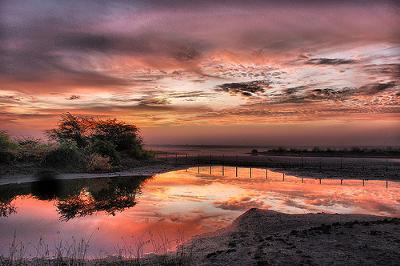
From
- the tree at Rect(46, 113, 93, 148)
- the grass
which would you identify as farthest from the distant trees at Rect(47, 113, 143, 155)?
the grass

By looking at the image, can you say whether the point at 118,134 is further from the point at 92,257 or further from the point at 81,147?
the point at 92,257

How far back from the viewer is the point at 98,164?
34.0 metres

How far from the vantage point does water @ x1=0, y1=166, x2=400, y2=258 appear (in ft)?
40.0

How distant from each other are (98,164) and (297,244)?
27.1 m

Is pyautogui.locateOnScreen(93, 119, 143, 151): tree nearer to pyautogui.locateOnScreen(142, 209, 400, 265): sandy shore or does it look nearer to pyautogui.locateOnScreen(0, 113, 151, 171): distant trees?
pyautogui.locateOnScreen(0, 113, 151, 171): distant trees

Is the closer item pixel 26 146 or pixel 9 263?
pixel 9 263

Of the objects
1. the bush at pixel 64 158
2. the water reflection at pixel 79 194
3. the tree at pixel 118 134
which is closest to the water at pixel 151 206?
the water reflection at pixel 79 194

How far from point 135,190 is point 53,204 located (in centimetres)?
595

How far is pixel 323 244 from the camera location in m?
9.95

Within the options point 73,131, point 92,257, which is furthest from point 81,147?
point 92,257

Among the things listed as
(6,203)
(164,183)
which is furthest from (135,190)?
(6,203)

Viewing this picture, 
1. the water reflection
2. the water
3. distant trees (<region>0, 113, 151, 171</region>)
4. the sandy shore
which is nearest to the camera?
the sandy shore

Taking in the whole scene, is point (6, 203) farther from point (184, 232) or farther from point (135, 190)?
point (184, 232)

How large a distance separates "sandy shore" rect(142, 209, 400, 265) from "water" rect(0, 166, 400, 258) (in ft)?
4.63
